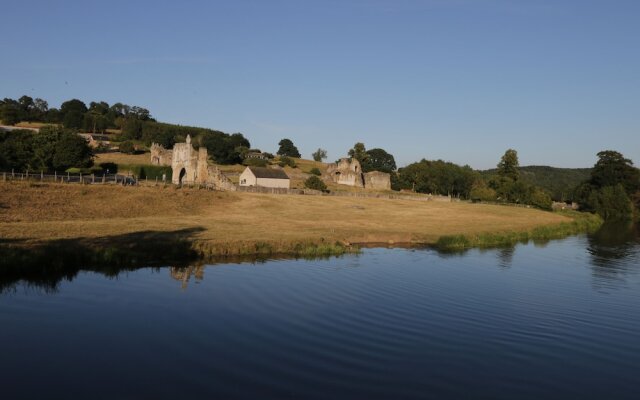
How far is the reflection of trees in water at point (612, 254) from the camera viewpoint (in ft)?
96.5

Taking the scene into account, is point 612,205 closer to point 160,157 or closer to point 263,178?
point 263,178

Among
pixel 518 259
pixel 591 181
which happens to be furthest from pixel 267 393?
pixel 591 181

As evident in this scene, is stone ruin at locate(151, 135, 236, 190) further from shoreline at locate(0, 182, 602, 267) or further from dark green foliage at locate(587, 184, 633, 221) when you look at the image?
dark green foliage at locate(587, 184, 633, 221)

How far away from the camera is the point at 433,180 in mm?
114438

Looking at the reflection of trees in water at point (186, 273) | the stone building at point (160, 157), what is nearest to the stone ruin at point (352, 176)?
the stone building at point (160, 157)

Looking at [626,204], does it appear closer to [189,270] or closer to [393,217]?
[393,217]

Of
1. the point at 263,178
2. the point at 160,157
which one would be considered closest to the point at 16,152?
the point at 160,157

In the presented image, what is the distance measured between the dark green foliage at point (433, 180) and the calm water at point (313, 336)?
9024cm

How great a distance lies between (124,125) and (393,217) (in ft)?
334

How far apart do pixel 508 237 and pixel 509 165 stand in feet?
223

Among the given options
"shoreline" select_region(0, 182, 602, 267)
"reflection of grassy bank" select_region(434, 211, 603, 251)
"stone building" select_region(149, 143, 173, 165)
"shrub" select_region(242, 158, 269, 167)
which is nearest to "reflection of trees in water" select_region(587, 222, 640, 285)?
"reflection of grassy bank" select_region(434, 211, 603, 251)

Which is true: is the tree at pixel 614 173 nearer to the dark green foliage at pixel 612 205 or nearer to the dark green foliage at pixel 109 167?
the dark green foliage at pixel 612 205

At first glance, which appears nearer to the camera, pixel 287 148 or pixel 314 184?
pixel 314 184

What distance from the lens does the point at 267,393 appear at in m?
11.1
